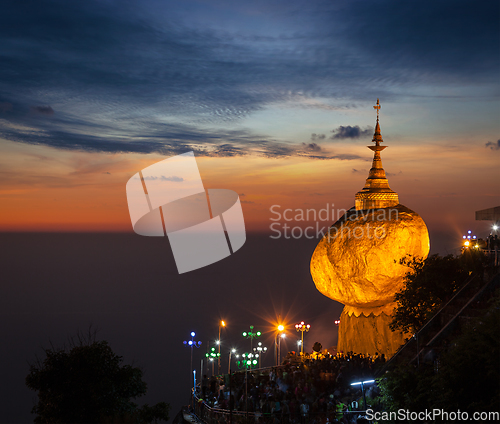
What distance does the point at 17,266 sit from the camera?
580 ft

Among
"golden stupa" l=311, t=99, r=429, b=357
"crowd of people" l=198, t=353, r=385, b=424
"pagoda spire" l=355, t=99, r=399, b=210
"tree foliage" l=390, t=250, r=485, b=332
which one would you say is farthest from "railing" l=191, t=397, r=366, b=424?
"pagoda spire" l=355, t=99, r=399, b=210

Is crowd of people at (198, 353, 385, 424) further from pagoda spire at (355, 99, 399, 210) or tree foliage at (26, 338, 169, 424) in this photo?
pagoda spire at (355, 99, 399, 210)

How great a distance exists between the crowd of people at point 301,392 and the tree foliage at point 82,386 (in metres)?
3.25

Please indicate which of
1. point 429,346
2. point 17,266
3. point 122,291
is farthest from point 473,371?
point 17,266

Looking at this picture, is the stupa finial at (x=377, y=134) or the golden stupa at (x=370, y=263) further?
the stupa finial at (x=377, y=134)

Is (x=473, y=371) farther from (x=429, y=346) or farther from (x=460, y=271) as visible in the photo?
(x=460, y=271)

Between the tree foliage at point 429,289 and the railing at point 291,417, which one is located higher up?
the tree foliage at point 429,289

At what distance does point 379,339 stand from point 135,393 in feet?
41.9

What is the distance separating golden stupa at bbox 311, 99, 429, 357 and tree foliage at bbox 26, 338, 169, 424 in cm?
1223

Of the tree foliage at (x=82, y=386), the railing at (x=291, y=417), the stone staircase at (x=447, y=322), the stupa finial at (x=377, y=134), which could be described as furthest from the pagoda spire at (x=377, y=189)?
the tree foliage at (x=82, y=386)

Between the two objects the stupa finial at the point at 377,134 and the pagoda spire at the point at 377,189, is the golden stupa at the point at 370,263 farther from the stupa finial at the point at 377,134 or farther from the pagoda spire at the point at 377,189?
the stupa finial at the point at 377,134

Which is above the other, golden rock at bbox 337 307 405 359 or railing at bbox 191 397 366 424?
golden rock at bbox 337 307 405 359

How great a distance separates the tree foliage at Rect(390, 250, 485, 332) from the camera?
2180cm

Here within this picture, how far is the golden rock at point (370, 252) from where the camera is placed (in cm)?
2566
